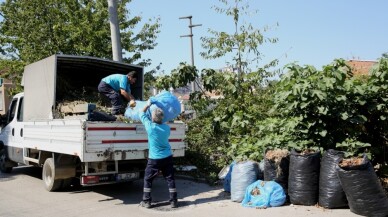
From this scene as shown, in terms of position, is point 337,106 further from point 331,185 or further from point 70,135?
point 70,135

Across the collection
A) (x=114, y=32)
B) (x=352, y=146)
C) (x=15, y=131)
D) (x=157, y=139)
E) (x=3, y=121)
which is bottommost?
(x=352, y=146)

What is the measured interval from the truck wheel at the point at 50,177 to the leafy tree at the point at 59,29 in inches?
287

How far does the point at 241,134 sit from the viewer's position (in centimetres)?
913

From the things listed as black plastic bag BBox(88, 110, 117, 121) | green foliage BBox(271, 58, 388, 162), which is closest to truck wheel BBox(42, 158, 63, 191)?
black plastic bag BBox(88, 110, 117, 121)

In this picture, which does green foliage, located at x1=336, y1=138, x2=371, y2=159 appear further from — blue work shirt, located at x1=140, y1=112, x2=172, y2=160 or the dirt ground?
blue work shirt, located at x1=140, y1=112, x2=172, y2=160

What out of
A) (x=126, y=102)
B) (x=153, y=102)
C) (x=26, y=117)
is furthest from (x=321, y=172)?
(x=26, y=117)

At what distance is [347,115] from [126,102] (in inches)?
177

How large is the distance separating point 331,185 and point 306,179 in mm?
399

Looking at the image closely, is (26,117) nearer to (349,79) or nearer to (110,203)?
(110,203)

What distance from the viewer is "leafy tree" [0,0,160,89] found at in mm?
15023

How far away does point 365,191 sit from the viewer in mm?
5676

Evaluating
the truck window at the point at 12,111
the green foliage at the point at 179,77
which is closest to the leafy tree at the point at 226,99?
the green foliage at the point at 179,77

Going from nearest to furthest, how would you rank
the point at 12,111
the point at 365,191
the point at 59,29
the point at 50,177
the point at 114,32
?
the point at 365,191
the point at 50,177
the point at 12,111
the point at 114,32
the point at 59,29

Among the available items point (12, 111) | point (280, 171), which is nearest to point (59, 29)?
point (12, 111)
